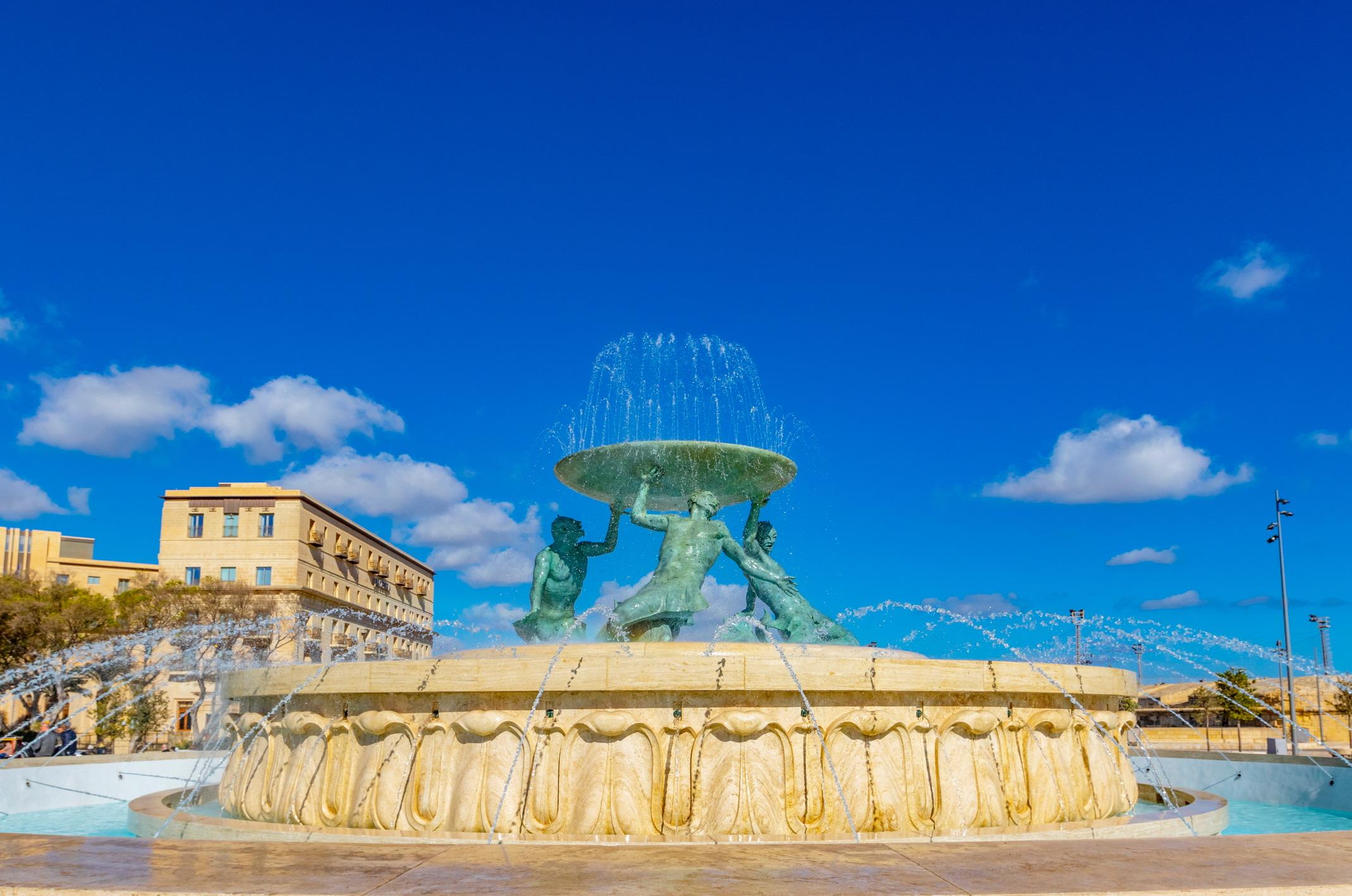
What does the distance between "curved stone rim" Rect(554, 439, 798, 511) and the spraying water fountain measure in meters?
3.90

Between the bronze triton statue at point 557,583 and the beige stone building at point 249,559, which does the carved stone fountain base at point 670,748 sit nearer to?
the bronze triton statue at point 557,583

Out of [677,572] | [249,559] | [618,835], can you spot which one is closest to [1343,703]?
[677,572]

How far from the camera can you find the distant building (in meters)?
55.8

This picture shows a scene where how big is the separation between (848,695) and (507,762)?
2.20m

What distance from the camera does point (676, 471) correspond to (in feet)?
39.5

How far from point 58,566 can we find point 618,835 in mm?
59220

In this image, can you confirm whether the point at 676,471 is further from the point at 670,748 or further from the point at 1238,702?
the point at 1238,702

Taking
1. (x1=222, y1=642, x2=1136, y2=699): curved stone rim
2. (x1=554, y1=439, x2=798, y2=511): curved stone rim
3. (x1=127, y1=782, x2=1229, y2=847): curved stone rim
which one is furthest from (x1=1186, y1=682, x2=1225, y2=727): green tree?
(x1=222, y1=642, x2=1136, y2=699): curved stone rim

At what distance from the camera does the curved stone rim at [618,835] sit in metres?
6.52

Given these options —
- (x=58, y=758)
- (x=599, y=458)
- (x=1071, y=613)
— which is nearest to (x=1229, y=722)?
(x=1071, y=613)

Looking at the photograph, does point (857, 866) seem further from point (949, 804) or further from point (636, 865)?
point (949, 804)

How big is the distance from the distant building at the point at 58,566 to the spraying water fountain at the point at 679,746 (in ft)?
169

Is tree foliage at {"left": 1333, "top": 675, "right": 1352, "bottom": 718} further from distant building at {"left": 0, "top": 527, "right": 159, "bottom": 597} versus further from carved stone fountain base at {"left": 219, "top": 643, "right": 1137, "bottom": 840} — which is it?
distant building at {"left": 0, "top": 527, "right": 159, "bottom": 597}

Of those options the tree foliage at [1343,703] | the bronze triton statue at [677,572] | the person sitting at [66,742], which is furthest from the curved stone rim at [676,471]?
the tree foliage at [1343,703]
